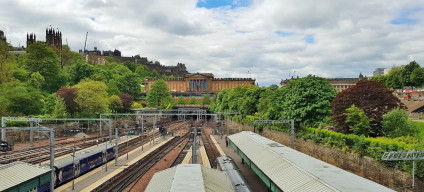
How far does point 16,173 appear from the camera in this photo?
66.7 ft

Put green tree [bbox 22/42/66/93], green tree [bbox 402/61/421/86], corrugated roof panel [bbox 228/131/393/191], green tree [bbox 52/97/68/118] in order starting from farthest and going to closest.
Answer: green tree [bbox 22/42/66/93] < green tree [bbox 402/61/421/86] < green tree [bbox 52/97/68/118] < corrugated roof panel [bbox 228/131/393/191]

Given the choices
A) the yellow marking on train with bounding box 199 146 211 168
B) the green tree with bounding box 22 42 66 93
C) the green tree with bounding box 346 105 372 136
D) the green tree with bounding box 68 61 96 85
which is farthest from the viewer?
the green tree with bounding box 68 61 96 85

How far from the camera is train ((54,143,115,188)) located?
2683 cm

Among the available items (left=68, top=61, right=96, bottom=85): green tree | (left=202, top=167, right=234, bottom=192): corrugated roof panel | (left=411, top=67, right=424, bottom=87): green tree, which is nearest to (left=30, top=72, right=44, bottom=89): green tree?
(left=68, top=61, right=96, bottom=85): green tree

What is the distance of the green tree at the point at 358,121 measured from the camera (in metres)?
31.1

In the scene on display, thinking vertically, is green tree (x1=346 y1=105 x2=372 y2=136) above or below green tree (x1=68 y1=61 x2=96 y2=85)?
below

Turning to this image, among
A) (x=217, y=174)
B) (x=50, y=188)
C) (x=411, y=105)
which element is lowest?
(x=50, y=188)

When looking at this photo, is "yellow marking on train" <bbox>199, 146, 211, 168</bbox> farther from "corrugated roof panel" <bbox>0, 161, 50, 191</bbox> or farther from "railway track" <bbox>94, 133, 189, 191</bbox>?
"corrugated roof panel" <bbox>0, 161, 50, 191</bbox>

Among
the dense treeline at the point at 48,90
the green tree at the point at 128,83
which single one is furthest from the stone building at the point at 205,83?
the dense treeline at the point at 48,90

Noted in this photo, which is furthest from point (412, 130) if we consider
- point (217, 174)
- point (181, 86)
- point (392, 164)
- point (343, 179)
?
point (181, 86)

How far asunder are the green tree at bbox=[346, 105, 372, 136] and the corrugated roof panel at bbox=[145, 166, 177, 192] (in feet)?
64.4

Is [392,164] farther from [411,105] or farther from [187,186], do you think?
[411,105]

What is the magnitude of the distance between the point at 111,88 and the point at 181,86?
66.4 metres

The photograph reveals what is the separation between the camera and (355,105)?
3372cm
